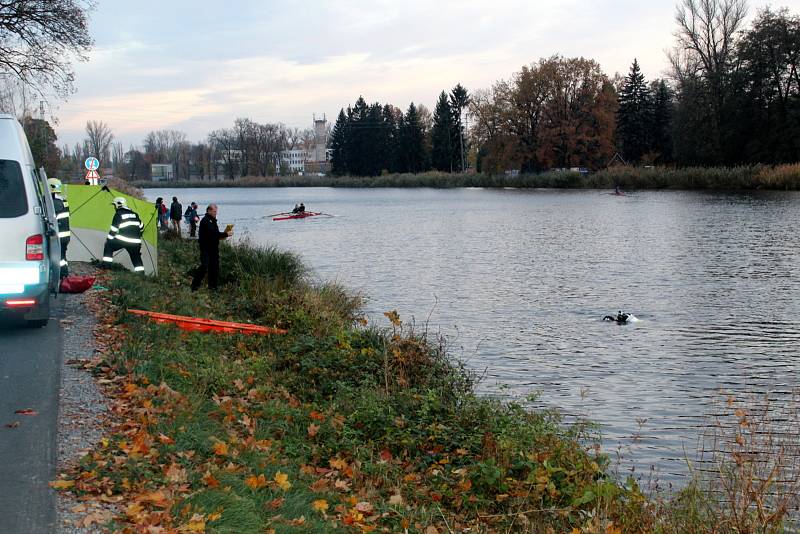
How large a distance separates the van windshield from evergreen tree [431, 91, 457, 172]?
120m

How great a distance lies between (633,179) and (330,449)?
80057mm

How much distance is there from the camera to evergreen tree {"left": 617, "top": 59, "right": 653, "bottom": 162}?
103m

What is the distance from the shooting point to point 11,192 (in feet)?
36.4

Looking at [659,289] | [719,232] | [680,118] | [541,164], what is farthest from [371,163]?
[659,289]

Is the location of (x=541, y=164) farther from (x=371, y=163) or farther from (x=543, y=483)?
(x=543, y=483)

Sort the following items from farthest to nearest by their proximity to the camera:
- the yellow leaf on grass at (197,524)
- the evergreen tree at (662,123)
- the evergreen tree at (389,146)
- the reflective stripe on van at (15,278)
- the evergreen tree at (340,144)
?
the evergreen tree at (340,144), the evergreen tree at (389,146), the evergreen tree at (662,123), the reflective stripe on van at (15,278), the yellow leaf on grass at (197,524)

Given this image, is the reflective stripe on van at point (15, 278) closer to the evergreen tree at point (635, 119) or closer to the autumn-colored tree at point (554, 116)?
the autumn-colored tree at point (554, 116)

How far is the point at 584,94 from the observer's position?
97000 mm

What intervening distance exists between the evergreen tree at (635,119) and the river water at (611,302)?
184 feet

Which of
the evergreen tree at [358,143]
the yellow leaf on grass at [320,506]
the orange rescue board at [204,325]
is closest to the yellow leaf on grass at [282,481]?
the yellow leaf on grass at [320,506]

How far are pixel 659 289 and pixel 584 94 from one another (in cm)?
7717

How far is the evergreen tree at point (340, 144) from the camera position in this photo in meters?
144

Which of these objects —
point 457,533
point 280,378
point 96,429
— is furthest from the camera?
point 280,378

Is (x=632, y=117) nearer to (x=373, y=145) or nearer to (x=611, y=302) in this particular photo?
(x=373, y=145)
